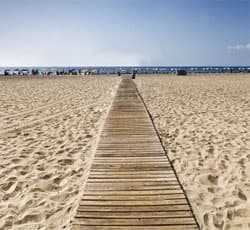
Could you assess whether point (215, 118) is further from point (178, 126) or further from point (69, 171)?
point (69, 171)

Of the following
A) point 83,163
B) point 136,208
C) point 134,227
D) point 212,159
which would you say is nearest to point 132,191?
point 136,208

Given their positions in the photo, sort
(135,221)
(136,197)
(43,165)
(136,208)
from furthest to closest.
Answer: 1. (43,165)
2. (136,197)
3. (136,208)
4. (135,221)

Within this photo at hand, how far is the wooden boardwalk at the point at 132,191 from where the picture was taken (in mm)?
3580

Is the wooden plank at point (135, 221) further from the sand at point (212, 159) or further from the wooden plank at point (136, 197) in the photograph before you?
the wooden plank at point (136, 197)

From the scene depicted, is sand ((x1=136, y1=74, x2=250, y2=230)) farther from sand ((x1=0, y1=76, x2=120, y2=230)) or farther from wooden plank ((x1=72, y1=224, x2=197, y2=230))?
sand ((x1=0, y1=76, x2=120, y2=230))

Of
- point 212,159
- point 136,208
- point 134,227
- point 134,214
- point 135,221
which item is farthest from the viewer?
point 212,159

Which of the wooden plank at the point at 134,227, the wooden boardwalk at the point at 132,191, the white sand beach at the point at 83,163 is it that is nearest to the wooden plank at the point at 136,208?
the wooden boardwalk at the point at 132,191

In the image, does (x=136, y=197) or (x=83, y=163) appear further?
(x=83, y=163)

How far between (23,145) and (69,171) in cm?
199

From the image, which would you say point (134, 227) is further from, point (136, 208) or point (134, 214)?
point (136, 208)

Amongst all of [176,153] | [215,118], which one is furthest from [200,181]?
[215,118]

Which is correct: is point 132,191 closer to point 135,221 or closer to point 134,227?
point 135,221

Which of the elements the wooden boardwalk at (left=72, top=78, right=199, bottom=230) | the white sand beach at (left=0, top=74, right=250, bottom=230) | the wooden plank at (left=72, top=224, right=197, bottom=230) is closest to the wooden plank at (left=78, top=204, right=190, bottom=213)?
the wooden boardwalk at (left=72, top=78, right=199, bottom=230)

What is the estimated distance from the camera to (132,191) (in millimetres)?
4293
